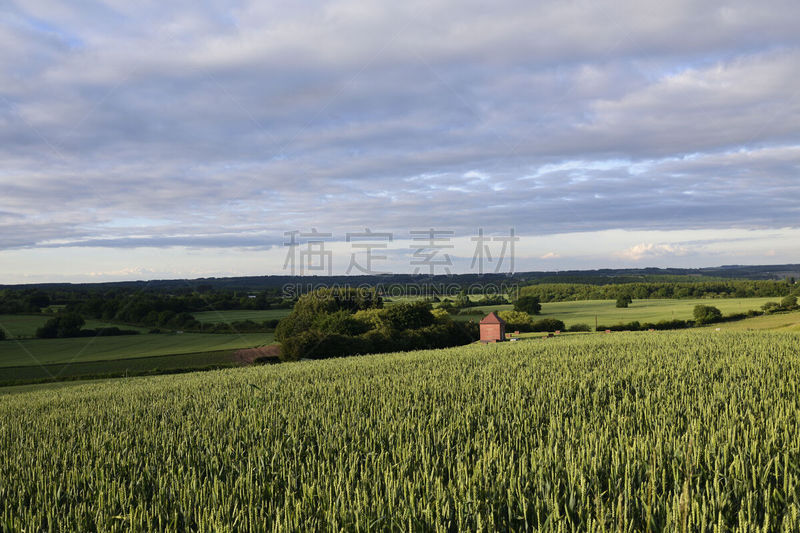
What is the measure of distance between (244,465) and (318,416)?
8.23ft

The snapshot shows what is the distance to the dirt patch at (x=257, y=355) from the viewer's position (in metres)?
47.0

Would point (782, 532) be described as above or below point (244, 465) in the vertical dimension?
above

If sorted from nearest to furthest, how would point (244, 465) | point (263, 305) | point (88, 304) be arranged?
point (244, 465)
point (88, 304)
point (263, 305)

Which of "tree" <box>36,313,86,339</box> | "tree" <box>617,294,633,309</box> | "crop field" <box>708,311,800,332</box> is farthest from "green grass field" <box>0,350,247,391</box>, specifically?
"tree" <box>617,294,633,309</box>

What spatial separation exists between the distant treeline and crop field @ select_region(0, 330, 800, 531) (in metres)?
92.7

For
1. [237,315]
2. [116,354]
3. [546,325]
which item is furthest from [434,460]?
[237,315]

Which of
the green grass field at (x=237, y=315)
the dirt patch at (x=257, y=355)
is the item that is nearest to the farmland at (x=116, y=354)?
the dirt patch at (x=257, y=355)

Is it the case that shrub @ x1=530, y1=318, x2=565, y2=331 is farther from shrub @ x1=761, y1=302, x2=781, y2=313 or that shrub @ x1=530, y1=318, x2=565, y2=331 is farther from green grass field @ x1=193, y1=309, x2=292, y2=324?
green grass field @ x1=193, y1=309, x2=292, y2=324

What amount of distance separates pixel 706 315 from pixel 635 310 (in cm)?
2029

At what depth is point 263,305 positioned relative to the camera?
94562 millimetres

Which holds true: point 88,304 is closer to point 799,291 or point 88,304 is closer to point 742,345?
point 742,345

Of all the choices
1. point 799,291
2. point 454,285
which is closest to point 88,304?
point 454,285

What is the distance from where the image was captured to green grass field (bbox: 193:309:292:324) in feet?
263

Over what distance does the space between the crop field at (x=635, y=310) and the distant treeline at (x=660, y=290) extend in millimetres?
5274
